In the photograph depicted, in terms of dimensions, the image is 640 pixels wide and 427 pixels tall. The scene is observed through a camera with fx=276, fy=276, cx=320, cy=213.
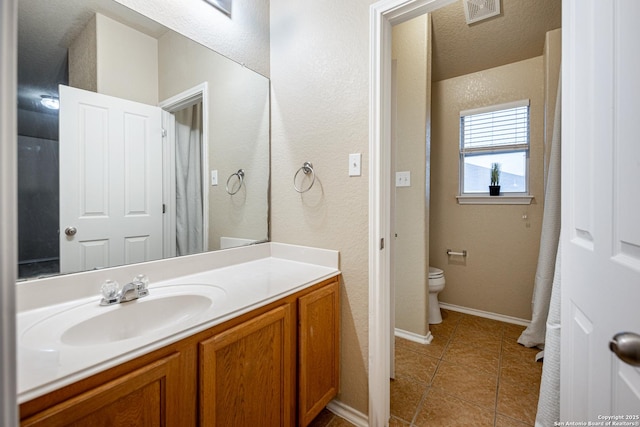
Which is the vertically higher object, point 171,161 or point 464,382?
point 171,161

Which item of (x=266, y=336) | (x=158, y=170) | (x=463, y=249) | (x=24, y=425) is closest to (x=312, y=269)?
(x=266, y=336)

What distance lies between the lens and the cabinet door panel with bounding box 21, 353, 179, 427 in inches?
22.4

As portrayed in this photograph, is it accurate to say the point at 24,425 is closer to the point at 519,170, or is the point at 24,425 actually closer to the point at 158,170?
the point at 158,170

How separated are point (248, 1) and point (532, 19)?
212 centimetres

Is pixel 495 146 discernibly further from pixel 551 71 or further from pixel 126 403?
pixel 126 403

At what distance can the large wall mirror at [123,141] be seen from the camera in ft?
3.05

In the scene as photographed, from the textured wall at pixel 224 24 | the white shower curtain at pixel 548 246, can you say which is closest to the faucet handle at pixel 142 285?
the textured wall at pixel 224 24

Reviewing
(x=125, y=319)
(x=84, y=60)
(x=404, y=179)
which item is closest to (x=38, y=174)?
(x=84, y=60)

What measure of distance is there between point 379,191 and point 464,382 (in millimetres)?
1364

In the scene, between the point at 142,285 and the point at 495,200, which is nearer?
the point at 142,285

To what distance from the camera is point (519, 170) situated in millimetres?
2600

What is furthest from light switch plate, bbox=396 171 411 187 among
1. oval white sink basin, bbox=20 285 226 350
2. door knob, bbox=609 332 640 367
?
door knob, bbox=609 332 640 367

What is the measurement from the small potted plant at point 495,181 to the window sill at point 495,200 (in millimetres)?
53

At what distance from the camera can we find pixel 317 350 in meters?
1.26
